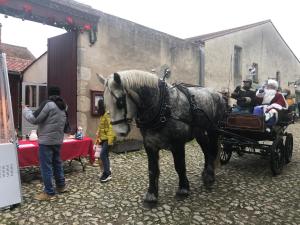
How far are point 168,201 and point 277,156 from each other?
9.19ft

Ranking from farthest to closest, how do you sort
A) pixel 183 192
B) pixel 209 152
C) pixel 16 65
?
pixel 16 65, pixel 209 152, pixel 183 192

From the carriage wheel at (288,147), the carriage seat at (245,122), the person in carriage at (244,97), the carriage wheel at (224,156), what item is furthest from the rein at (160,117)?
the carriage wheel at (288,147)

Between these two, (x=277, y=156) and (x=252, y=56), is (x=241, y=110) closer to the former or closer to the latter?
(x=277, y=156)

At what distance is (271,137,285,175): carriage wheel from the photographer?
5.86m

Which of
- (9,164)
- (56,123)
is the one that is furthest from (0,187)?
(56,123)

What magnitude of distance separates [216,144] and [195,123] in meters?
1.20

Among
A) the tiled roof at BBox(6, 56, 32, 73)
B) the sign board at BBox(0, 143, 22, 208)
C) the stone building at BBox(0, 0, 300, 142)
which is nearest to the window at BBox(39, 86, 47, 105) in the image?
the tiled roof at BBox(6, 56, 32, 73)

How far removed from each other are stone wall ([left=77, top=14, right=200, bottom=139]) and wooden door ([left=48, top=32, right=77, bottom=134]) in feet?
0.56

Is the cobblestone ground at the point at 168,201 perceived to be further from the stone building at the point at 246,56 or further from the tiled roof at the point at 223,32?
the tiled roof at the point at 223,32

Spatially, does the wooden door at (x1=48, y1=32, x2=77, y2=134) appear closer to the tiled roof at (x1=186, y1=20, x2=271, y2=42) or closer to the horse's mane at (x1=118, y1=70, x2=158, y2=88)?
the horse's mane at (x1=118, y1=70, x2=158, y2=88)

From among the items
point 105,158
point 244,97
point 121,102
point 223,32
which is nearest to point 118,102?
point 121,102

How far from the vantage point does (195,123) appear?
Answer: 466cm

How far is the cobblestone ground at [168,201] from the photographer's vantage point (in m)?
4.05

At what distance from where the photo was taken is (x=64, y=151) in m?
6.17
